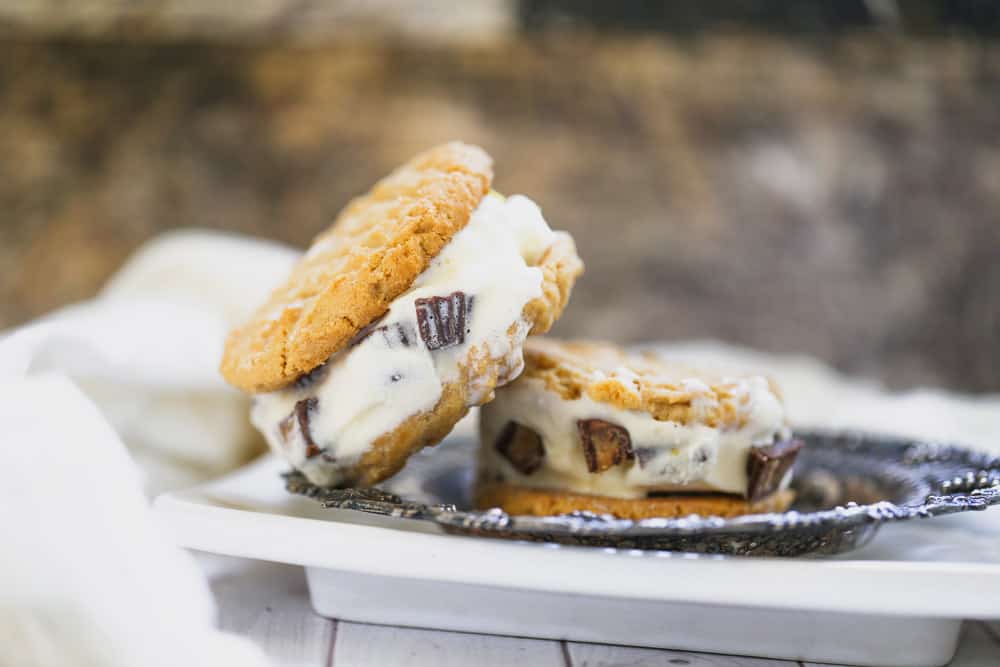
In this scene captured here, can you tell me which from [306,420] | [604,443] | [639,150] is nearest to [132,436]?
[306,420]

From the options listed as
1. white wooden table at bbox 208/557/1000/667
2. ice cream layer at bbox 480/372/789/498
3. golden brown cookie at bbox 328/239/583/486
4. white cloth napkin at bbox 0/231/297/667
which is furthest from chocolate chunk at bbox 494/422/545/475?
white cloth napkin at bbox 0/231/297/667

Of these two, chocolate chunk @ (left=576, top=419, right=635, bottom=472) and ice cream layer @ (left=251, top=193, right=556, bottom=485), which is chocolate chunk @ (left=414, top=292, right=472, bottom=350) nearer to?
ice cream layer @ (left=251, top=193, right=556, bottom=485)

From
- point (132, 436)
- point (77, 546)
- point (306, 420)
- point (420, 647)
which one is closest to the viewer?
point (77, 546)

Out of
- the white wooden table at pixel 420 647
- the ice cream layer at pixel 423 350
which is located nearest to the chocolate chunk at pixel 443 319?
the ice cream layer at pixel 423 350

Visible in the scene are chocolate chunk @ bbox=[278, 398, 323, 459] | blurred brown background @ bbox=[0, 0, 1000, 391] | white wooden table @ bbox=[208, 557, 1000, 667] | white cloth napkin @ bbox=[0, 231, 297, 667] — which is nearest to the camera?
white cloth napkin @ bbox=[0, 231, 297, 667]

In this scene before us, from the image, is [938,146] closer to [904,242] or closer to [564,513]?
[904,242]

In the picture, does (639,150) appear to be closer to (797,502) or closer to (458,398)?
(797,502)
